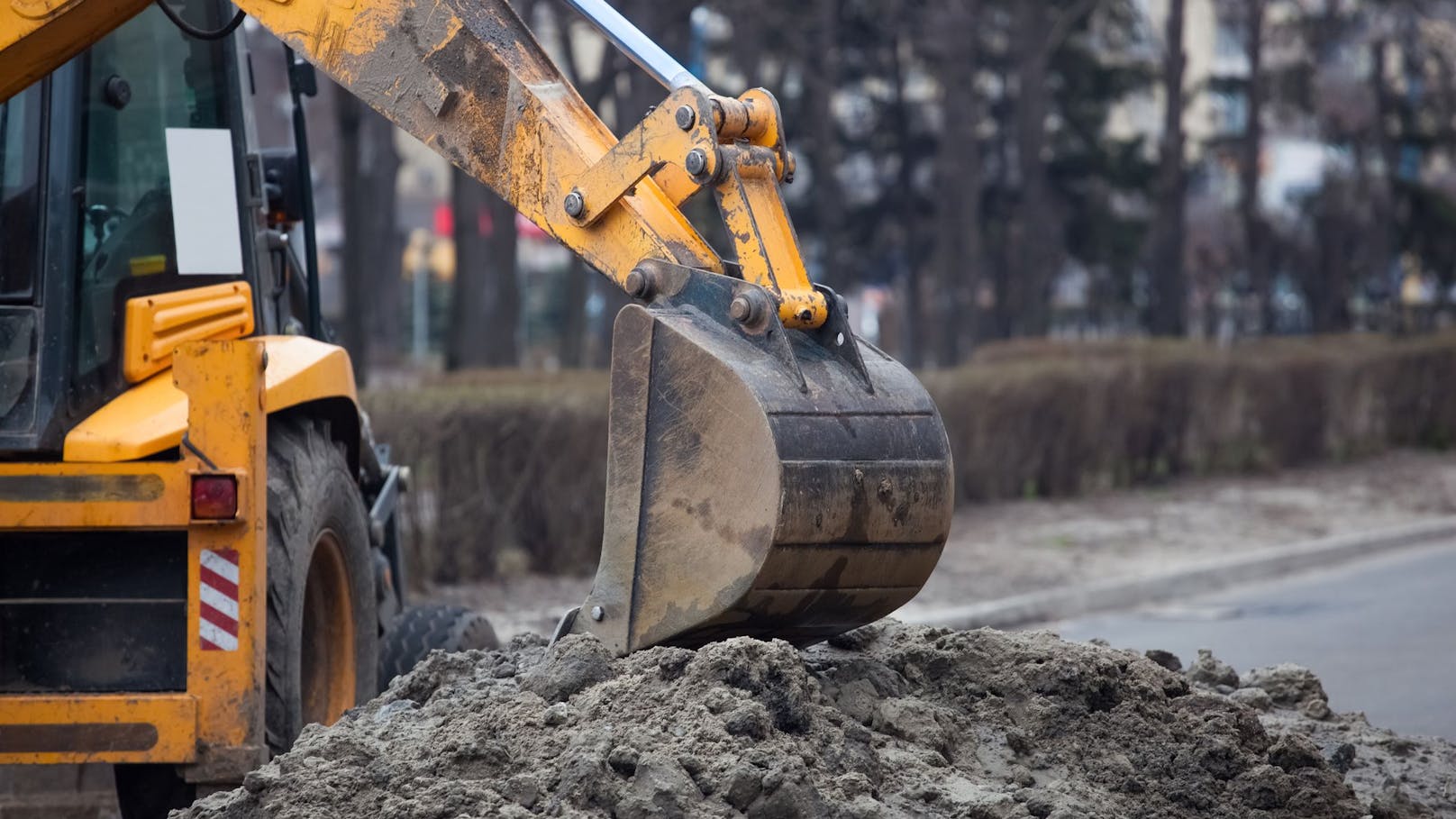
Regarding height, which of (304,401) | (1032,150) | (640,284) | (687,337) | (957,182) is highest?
(1032,150)

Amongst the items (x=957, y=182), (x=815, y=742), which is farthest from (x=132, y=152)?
(x=957, y=182)

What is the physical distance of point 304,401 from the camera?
5910mm

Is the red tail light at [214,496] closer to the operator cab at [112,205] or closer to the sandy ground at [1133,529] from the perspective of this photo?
the operator cab at [112,205]

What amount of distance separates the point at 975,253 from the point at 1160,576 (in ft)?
52.6

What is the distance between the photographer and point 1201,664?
6.59 metres

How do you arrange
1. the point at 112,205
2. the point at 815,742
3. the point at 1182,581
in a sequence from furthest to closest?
the point at 1182,581
the point at 112,205
the point at 815,742

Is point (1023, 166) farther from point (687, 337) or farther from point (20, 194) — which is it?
point (687, 337)

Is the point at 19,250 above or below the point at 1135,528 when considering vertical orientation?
above

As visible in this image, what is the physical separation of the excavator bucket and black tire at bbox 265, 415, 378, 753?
36.8 inches

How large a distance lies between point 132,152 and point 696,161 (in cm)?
202

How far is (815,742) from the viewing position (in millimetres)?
4590

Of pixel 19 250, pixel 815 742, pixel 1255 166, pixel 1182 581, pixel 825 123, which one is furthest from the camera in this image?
pixel 1255 166

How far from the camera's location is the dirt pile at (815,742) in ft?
14.1

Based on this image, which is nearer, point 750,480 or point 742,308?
point 750,480
